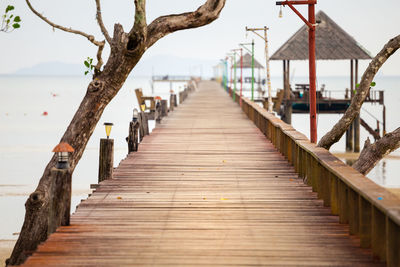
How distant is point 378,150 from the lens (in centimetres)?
1110

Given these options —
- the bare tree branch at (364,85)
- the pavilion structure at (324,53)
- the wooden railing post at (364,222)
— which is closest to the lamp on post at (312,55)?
the bare tree branch at (364,85)

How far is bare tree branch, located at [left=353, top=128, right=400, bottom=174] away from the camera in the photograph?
1095cm

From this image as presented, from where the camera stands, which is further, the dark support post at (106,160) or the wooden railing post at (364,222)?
the dark support post at (106,160)

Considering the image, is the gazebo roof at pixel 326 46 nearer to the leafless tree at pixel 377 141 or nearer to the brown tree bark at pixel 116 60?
the leafless tree at pixel 377 141

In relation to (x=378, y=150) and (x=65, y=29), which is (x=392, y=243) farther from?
(x=65, y=29)

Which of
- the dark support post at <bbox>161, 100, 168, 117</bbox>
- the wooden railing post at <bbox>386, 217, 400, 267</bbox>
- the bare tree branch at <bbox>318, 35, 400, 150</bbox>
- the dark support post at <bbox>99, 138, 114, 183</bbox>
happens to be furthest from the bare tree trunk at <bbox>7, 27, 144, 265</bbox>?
the dark support post at <bbox>161, 100, 168, 117</bbox>

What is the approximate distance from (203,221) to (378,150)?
13.8 ft

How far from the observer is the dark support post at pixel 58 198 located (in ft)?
25.6

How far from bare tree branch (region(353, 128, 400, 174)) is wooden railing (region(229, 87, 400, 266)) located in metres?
0.98

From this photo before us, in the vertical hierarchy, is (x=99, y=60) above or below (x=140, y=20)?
below

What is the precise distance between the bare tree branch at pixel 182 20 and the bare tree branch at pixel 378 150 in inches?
140

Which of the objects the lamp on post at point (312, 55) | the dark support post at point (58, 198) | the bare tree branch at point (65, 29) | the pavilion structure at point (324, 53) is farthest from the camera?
the pavilion structure at point (324, 53)

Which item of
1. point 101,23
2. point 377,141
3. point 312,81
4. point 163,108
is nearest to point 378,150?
point 377,141

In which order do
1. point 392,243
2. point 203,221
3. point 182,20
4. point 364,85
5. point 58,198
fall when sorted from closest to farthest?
point 392,243
point 58,198
point 203,221
point 182,20
point 364,85
